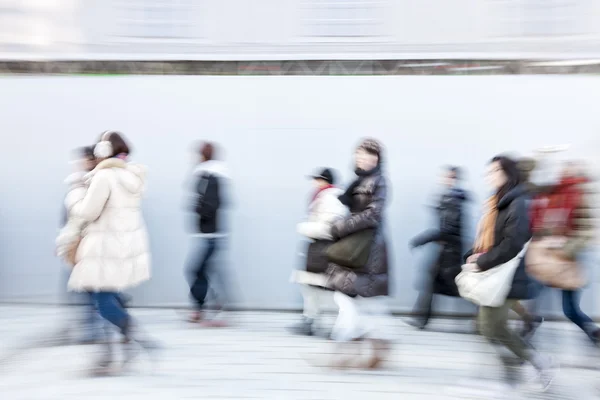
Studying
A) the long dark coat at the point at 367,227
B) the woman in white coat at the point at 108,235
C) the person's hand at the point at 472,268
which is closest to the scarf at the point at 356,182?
the long dark coat at the point at 367,227

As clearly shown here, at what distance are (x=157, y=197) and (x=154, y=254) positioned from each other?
0.61 metres

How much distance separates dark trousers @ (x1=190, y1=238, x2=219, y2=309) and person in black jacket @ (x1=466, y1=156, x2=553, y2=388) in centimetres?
290

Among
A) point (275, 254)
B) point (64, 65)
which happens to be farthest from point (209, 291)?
point (64, 65)

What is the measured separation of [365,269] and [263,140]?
3031 millimetres

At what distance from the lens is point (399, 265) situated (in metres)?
8.26

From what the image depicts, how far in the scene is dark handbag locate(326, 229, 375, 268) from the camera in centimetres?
564

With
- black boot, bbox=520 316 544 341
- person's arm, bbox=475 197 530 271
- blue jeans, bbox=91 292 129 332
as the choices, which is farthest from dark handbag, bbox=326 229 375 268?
black boot, bbox=520 316 544 341

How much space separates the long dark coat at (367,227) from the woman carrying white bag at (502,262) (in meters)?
0.69

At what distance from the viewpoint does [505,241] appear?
5.01m

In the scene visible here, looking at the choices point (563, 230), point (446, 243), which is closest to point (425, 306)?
point (446, 243)

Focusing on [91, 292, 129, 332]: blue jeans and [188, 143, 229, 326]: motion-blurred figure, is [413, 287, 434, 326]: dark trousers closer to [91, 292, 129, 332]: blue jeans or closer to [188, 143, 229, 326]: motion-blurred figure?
[188, 143, 229, 326]: motion-blurred figure

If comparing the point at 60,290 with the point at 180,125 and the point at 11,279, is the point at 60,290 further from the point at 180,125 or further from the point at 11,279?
the point at 180,125

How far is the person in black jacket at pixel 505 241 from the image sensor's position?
5.00 metres
